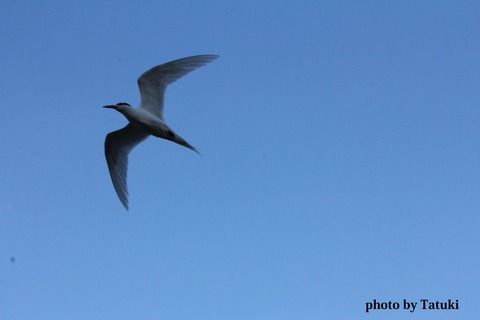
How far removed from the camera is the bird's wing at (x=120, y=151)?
15.3 m

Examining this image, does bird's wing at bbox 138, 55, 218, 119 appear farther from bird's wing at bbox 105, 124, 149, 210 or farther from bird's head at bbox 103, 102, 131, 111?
bird's wing at bbox 105, 124, 149, 210

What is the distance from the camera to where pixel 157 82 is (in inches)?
556

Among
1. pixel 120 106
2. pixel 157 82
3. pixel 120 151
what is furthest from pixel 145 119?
pixel 120 151

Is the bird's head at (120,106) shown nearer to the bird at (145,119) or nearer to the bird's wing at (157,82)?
the bird at (145,119)

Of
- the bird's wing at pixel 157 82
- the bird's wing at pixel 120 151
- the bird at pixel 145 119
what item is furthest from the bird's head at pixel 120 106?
the bird's wing at pixel 120 151

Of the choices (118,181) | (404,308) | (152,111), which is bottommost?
(404,308)

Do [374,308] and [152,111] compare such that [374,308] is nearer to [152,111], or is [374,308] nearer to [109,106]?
[152,111]

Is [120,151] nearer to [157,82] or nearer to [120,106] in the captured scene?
[120,106]

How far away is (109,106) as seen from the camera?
14336 mm

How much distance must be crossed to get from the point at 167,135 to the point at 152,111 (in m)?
1.05

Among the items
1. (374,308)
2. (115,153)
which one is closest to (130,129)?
(115,153)

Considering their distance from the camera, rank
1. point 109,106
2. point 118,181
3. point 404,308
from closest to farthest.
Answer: point 404,308, point 109,106, point 118,181

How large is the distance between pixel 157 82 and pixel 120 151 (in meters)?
2.51

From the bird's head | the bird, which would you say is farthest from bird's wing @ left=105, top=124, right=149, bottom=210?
the bird's head
